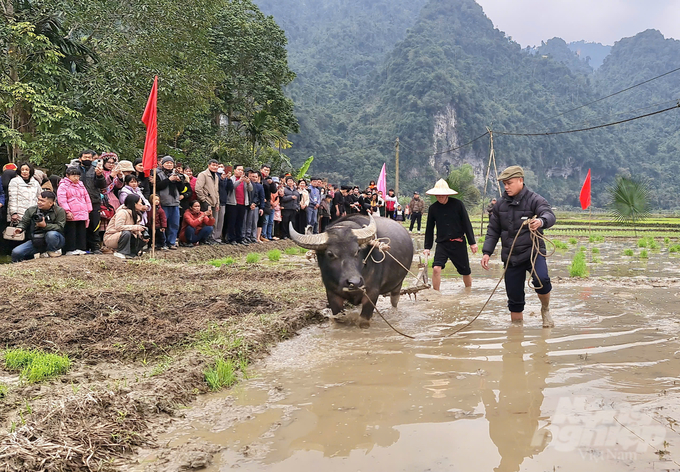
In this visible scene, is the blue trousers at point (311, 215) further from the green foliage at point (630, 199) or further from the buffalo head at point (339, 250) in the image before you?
the green foliage at point (630, 199)

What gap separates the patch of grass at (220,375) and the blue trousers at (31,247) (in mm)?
6135

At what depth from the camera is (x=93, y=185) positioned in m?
10.1

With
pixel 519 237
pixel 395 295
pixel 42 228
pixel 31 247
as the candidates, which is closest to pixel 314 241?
pixel 395 295

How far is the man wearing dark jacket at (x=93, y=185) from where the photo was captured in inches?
394

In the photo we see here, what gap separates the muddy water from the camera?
2.96 metres

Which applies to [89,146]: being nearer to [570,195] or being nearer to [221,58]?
[221,58]

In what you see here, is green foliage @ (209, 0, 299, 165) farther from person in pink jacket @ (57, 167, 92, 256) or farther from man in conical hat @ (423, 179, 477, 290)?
man in conical hat @ (423, 179, 477, 290)

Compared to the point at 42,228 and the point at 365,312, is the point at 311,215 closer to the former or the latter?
the point at 42,228

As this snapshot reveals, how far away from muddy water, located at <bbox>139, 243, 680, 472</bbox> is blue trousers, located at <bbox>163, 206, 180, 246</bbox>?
20.7 ft

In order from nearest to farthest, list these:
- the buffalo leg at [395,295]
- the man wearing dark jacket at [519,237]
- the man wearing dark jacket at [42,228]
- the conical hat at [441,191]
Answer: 1. the man wearing dark jacket at [519,237]
2. the buffalo leg at [395,295]
3. the conical hat at [441,191]
4. the man wearing dark jacket at [42,228]

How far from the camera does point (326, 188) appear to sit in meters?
21.0

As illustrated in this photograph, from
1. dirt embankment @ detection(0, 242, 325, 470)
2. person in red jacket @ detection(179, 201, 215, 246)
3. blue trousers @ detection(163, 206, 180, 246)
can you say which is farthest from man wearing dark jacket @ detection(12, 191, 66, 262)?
person in red jacket @ detection(179, 201, 215, 246)

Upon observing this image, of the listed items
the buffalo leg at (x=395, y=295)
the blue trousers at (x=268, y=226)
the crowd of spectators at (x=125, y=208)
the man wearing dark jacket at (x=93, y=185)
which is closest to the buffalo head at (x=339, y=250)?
the crowd of spectators at (x=125, y=208)

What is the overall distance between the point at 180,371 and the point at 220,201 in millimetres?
9212
